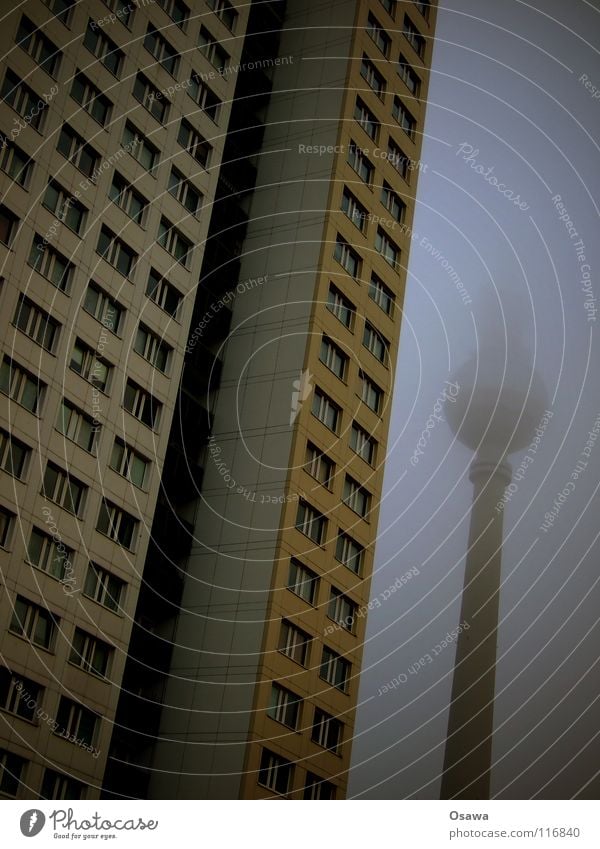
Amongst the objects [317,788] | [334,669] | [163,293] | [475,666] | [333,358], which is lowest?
[317,788]

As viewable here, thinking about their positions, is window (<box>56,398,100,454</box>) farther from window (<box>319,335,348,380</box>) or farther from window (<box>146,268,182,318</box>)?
window (<box>319,335,348,380</box>)

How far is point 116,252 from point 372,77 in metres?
17.2

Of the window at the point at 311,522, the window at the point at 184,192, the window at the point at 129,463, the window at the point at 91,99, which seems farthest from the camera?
the window at the point at 184,192

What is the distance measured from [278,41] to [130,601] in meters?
27.9

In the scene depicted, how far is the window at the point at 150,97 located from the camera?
44625 millimetres

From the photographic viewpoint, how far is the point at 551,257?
63188 millimetres

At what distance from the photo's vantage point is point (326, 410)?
48.0 m

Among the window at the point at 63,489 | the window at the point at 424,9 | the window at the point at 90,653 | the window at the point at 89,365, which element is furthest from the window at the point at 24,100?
the window at the point at 424,9

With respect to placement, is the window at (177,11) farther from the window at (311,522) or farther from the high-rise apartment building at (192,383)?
the window at (311,522)

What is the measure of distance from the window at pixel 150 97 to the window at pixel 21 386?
1233 cm

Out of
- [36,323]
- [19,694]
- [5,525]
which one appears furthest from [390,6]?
[19,694]

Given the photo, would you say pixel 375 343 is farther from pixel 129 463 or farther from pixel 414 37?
pixel 414 37

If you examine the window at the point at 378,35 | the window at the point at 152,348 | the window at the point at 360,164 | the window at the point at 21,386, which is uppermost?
the window at the point at 378,35
